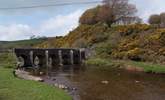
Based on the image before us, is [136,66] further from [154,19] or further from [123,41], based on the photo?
[154,19]

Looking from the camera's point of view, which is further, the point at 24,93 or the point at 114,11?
the point at 114,11

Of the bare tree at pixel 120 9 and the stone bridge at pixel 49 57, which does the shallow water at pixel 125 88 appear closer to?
the stone bridge at pixel 49 57

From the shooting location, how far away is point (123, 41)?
8856 cm

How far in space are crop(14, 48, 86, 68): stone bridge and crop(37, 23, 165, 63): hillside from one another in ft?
18.5

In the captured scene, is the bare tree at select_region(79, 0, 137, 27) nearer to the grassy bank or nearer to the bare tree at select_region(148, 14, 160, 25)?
the bare tree at select_region(148, 14, 160, 25)

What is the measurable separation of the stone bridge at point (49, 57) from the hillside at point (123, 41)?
18.5ft

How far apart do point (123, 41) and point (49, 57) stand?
1885cm

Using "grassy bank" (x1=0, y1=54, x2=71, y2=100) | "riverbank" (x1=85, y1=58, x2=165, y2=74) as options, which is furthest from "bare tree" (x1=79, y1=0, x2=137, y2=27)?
"grassy bank" (x1=0, y1=54, x2=71, y2=100)

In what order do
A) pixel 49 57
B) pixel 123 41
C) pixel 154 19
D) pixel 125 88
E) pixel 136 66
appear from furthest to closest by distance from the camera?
pixel 154 19 < pixel 123 41 < pixel 49 57 < pixel 136 66 < pixel 125 88

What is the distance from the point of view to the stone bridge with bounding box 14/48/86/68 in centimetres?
7894

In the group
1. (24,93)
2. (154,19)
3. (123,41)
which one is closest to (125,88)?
(24,93)

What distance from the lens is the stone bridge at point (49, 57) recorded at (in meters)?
78.9

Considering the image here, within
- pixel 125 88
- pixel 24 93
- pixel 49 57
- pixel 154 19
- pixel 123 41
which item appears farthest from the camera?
pixel 154 19

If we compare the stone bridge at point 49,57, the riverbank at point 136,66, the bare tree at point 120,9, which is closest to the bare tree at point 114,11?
the bare tree at point 120,9
